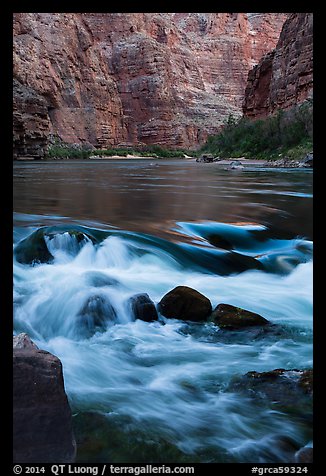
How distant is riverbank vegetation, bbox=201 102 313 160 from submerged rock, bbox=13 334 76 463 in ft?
66.3

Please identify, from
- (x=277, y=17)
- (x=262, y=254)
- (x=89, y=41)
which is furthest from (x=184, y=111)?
(x=262, y=254)

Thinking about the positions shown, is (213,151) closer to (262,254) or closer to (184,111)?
(262,254)

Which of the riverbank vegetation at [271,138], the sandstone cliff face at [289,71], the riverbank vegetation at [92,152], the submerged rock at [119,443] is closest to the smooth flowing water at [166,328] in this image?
the submerged rock at [119,443]

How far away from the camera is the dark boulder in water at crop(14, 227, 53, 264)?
5.53 meters

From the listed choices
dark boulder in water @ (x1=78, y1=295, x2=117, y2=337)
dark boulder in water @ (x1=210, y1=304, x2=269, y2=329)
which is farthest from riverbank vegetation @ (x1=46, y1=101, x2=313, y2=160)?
dark boulder in water @ (x1=78, y1=295, x2=117, y2=337)

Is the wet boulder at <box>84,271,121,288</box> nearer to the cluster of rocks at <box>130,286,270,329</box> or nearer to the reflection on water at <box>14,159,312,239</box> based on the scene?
the cluster of rocks at <box>130,286,270,329</box>

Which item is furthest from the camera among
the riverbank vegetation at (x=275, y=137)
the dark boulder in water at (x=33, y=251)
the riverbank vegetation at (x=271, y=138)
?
the riverbank vegetation at (x=271, y=138)

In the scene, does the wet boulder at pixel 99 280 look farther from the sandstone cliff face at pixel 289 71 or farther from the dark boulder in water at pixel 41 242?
the sandstone cliff face at pixel 289 71

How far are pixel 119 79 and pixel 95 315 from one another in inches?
3177

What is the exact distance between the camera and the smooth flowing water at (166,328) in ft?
9.70

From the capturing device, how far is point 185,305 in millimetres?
4551

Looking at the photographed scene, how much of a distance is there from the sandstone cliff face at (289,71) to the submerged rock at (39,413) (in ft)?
95.6

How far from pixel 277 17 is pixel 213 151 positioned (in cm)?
10715

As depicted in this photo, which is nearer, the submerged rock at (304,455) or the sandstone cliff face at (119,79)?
the submerged rock at (304,455)
